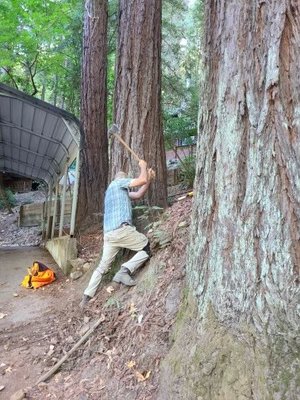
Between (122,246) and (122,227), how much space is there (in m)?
0.24

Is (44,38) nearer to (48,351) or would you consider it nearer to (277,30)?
(48,351)

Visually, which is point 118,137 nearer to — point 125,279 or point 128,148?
point 128,148

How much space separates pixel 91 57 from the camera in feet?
29.0

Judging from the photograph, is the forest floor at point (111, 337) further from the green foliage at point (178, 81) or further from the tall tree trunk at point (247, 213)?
the green foliage at point (178, 81)

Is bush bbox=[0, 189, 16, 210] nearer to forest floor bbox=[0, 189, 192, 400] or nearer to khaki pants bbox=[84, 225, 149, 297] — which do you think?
forest floor bbox=[0, 189, 192, 400]

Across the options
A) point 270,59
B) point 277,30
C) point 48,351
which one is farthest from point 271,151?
point 48,351

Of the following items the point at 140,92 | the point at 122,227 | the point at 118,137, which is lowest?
the point at 122,227

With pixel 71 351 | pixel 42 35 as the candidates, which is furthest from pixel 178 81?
pixel 71 351

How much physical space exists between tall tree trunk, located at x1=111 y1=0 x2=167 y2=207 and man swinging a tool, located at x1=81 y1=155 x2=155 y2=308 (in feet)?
2.00

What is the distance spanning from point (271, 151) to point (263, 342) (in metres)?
1.10

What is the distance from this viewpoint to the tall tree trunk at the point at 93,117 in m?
8.70

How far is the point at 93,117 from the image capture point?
8711 mm

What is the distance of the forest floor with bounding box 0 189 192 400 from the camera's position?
301cm

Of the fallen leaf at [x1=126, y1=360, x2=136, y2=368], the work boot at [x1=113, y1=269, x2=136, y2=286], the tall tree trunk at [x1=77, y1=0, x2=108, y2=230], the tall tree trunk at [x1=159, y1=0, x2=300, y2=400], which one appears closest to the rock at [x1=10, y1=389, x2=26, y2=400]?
the fallen leaf at [x1=126, y1=360, x2=136, y2=368]
